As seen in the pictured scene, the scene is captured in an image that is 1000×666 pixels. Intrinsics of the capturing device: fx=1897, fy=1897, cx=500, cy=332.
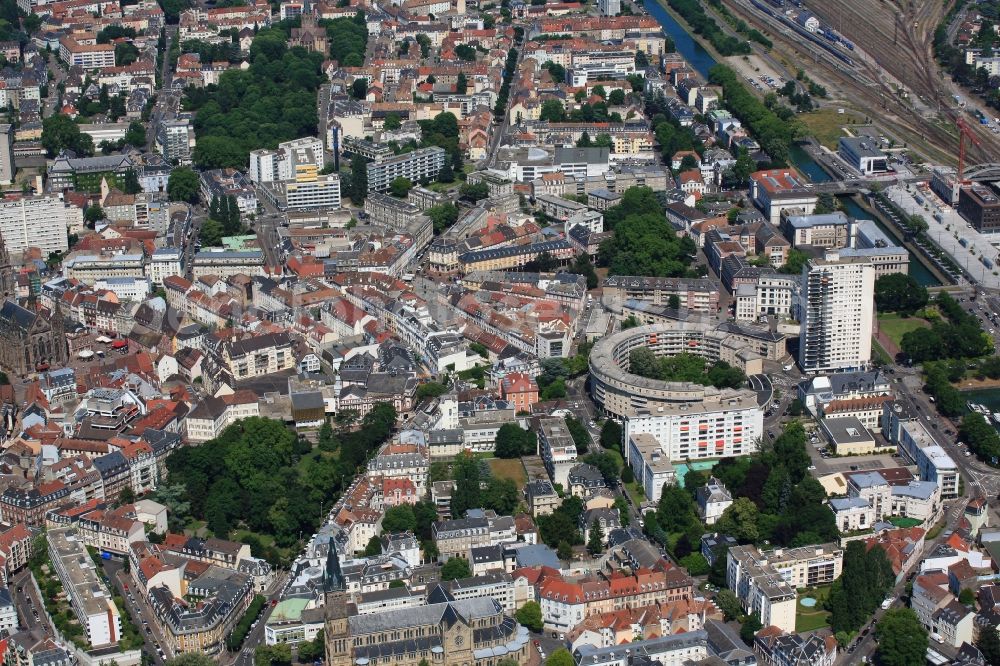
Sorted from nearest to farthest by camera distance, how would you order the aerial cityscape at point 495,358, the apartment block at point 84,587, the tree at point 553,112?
the apartment block at point 84,587, the aerial cityscape at point 495,358, the tree at point 553,112

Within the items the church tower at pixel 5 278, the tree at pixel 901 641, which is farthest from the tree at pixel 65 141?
the tree at pixel 901 641

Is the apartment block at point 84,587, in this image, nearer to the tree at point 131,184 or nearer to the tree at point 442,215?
the tree at point 442,215

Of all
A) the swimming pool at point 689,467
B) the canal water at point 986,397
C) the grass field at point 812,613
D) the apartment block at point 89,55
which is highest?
the apartment block at point 89,55

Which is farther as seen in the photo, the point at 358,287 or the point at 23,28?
the point at 23,28

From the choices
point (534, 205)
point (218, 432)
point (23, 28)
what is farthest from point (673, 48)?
point (218, 432)

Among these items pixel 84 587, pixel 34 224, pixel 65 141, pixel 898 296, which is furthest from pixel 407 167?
pixel 84 587

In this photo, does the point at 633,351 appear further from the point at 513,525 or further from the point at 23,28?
the point at 23,28
